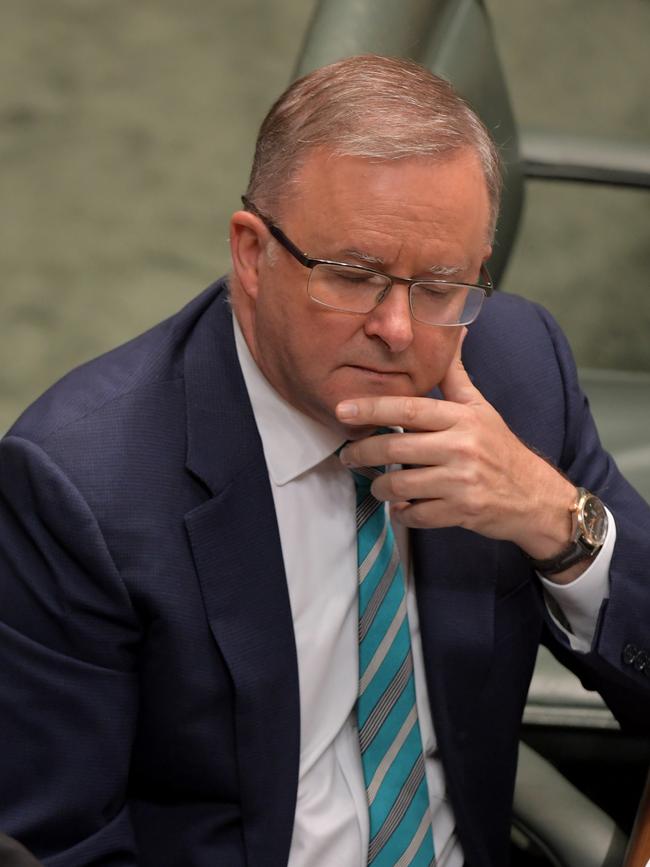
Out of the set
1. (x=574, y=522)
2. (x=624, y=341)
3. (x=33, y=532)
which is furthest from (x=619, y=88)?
(x=33, y=532)

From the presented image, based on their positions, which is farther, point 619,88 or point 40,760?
point 619,88

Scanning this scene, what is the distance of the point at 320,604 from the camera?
138 cm

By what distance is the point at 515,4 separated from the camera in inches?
159

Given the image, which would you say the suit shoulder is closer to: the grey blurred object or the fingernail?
the fingernail

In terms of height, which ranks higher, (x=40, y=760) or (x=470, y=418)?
(x=470, y=418)

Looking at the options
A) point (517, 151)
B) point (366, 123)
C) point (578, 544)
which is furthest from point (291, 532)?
point (517, 151)

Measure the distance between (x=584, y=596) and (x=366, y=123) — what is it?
21.6 inches

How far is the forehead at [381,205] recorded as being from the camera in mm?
1188

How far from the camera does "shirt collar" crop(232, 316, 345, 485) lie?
1343 millimetres

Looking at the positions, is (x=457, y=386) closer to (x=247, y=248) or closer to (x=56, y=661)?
(x=247, y=248)

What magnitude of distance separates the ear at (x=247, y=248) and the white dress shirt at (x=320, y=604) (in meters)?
0.08

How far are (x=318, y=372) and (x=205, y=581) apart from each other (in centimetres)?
22

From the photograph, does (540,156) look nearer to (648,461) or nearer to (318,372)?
(648,461)

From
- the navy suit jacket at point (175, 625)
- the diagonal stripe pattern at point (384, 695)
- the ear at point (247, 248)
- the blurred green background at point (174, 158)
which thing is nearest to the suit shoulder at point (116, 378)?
the navy suit jacket at point (175, 625)
